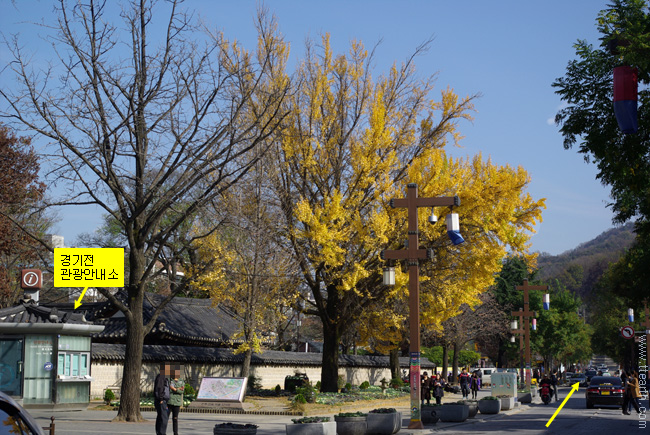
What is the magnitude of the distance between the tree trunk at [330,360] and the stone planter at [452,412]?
797 cm

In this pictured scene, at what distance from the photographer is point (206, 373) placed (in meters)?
35.2

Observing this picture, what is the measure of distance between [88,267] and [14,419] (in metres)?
16.7

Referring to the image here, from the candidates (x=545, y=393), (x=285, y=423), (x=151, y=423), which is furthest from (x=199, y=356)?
(x=545, y=393)

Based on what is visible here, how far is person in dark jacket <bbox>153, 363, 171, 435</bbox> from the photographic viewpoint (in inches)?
583

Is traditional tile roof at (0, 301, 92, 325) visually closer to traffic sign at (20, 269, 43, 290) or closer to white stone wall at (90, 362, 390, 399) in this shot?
traffic sign at (20, 269, 43, 290)

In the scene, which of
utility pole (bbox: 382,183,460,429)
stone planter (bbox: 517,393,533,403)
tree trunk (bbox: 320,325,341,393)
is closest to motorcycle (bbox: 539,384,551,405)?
stone planter (bbox: 517,393,533,403)

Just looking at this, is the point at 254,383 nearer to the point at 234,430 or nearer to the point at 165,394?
the point at 165,394

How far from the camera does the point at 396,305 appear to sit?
1302 inches

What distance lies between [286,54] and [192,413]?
16434 millimetres

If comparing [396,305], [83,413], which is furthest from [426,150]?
[83,413]

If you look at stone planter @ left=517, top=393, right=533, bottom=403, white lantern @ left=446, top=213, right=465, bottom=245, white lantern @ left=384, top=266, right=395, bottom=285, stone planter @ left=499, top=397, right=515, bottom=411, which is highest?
white lantern @ left=446, top=213, right=465, bottom=245

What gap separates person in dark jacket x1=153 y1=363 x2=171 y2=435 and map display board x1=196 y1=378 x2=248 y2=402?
11.1 metres

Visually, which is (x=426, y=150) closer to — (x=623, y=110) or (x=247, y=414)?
(x=247, y=414)

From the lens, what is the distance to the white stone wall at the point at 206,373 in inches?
1198
